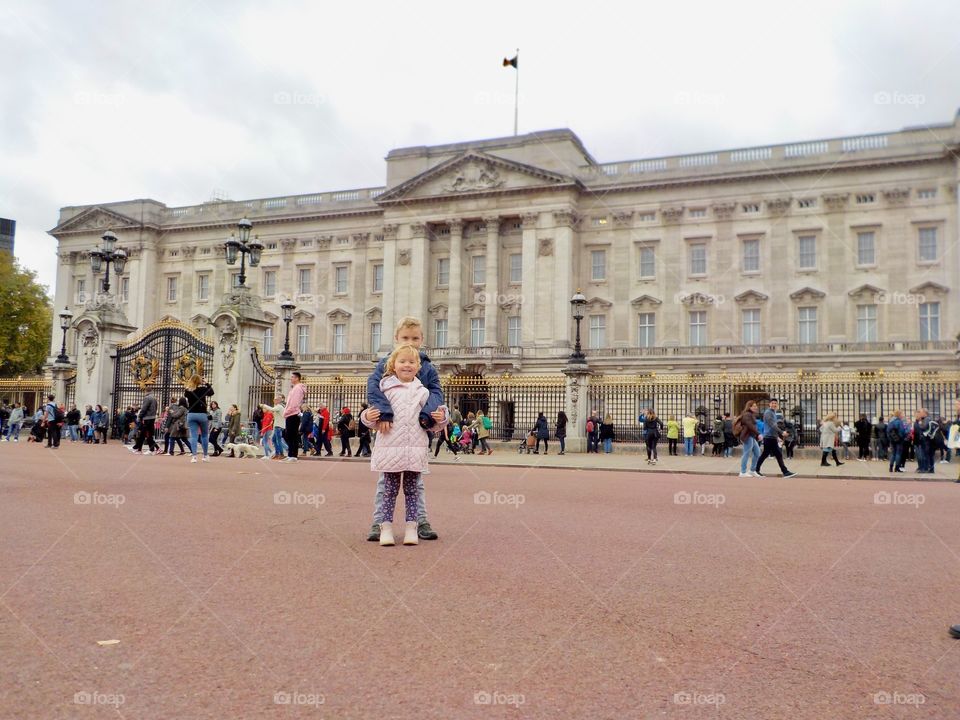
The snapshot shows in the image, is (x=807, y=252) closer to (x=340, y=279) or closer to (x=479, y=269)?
(x=479, y=269)

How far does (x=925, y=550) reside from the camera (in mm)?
7234

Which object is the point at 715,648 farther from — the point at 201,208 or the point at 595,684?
the point at 201,208

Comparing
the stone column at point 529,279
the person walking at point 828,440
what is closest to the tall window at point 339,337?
the stone column at point 529,279

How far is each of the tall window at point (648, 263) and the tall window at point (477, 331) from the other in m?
10.9

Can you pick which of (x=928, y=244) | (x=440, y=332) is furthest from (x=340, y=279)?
(x=928, y=244)

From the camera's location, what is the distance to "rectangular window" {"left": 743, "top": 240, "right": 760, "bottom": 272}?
48.5 m

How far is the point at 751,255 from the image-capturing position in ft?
160

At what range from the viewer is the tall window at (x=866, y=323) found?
45531mm

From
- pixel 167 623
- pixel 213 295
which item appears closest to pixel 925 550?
pixel 167 623

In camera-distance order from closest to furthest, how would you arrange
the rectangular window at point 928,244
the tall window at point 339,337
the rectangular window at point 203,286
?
the rectangular window at point 928,244, the tall window at point 339,337, the rectangular window at point 203,286

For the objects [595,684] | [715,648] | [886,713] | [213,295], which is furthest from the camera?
[213,295]

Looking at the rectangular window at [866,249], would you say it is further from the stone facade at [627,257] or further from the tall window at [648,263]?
the tall window at [648,263]

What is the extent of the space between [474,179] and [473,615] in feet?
165

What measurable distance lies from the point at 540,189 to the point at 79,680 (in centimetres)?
4943
